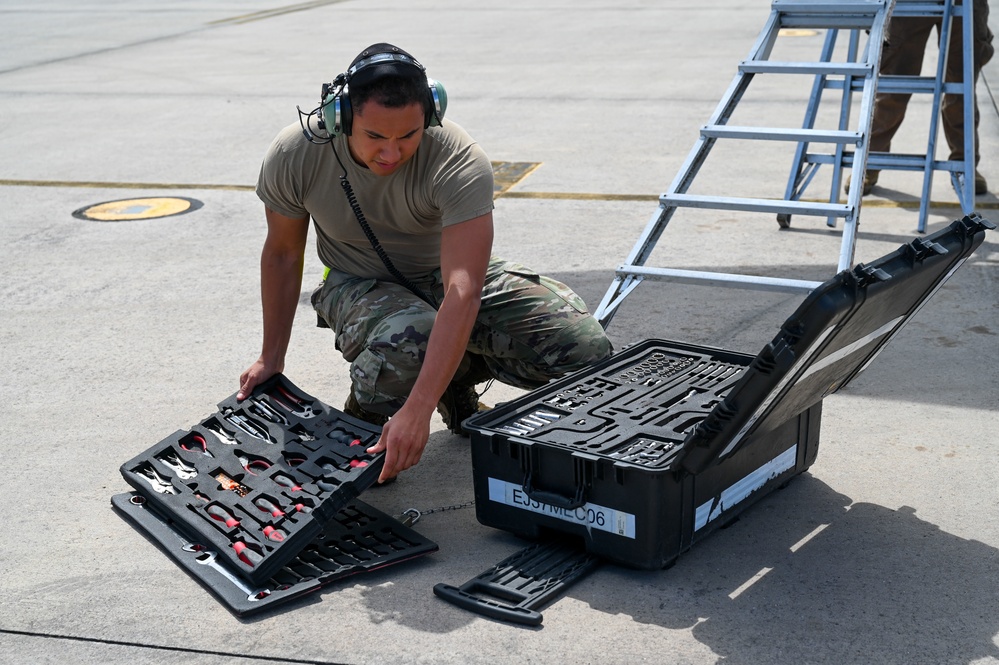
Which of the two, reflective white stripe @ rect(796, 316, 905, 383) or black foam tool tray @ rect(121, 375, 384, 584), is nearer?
reflective white stripe @ rect(796, 316, 905, 383)

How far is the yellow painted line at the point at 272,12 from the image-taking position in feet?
60.3

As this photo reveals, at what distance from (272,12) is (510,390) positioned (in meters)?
16.9

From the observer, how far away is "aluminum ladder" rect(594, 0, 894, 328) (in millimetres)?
4309

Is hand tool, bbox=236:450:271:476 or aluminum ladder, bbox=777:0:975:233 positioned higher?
aluminum ladder, bbox=777:0:975:233

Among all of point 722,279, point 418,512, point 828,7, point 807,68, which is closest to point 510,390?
point 722,279

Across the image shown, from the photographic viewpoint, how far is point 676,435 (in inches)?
118

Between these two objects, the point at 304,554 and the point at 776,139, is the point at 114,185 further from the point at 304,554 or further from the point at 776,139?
the point at 304,554

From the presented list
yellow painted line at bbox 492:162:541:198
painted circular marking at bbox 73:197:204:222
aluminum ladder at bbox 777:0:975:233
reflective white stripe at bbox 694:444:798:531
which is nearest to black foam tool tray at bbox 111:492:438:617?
reflective white stripe at bbox 694:444:798:531

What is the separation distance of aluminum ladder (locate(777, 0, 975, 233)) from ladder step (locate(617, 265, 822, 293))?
5.99 feet

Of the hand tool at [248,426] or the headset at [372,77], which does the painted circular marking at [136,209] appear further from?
the headset at [372,77]

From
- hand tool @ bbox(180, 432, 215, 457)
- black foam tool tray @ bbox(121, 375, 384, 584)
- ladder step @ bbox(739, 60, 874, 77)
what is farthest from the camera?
ladder step @ bbox(739, 60, 874, 77)

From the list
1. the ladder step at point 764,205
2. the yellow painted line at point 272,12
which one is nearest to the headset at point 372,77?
the ladder step at point 764,205

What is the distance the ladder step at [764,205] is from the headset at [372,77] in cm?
159

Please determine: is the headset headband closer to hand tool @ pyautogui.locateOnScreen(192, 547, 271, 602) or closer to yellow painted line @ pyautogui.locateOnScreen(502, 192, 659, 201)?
hand tool @ pyautogui.locateOnScreen(192, 547, 271, 602)
